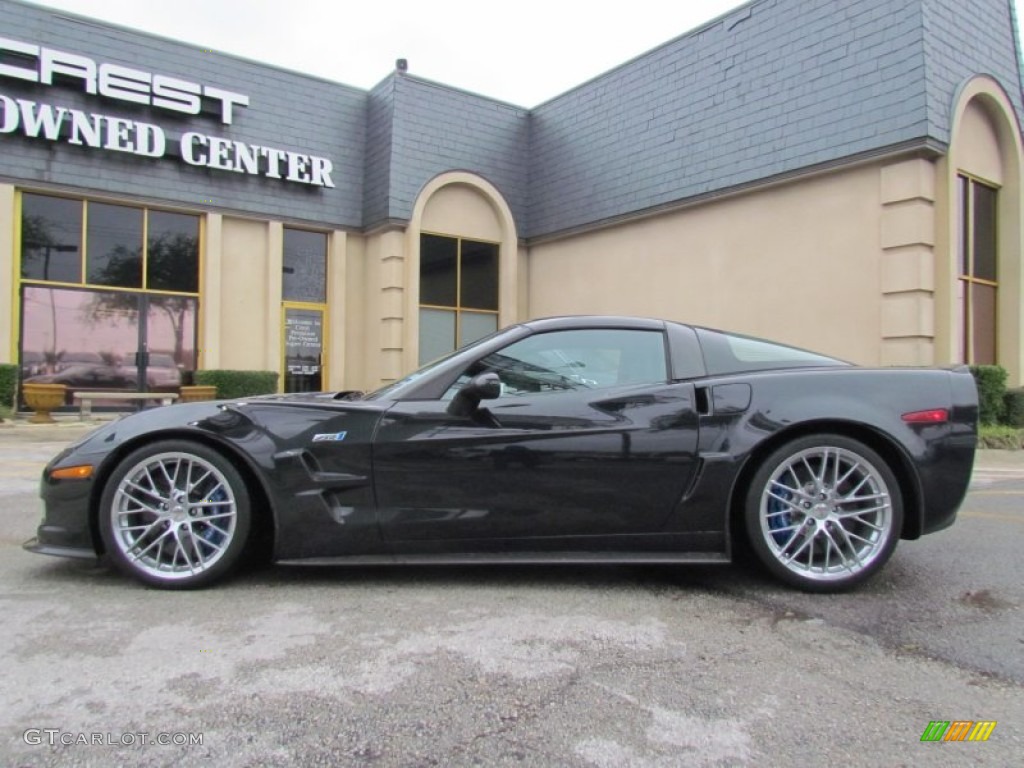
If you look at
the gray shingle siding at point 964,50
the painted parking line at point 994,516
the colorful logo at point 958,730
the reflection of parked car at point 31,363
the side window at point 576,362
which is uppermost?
the gray shingle siding at point 964,50

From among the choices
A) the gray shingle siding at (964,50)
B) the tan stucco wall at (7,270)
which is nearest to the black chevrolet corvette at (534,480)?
the gray shingle siding at (964,50)

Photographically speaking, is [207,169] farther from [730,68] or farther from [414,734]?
[414,734]

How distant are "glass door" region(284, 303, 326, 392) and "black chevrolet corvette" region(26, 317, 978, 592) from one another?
35.8 ft

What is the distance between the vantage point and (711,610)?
301cm

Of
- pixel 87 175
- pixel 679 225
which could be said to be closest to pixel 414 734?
pixel 679 225

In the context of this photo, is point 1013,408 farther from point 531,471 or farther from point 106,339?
point 106,339

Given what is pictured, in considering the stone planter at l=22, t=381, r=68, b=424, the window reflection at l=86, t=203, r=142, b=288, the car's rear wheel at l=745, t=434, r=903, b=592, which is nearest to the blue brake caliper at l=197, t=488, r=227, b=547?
the car's rear wheel at l=745, t=434, r=903, b=592

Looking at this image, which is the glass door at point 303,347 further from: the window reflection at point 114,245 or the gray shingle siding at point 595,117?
the window reflection at point 114,245

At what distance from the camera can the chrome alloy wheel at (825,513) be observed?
321 centimetres

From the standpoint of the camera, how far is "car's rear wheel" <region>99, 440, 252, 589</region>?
3.19m

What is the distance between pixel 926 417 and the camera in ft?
10.6

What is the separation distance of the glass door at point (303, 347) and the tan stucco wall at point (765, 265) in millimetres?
5457

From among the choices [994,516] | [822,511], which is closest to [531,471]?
[822,511]

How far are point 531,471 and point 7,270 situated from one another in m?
11.7
